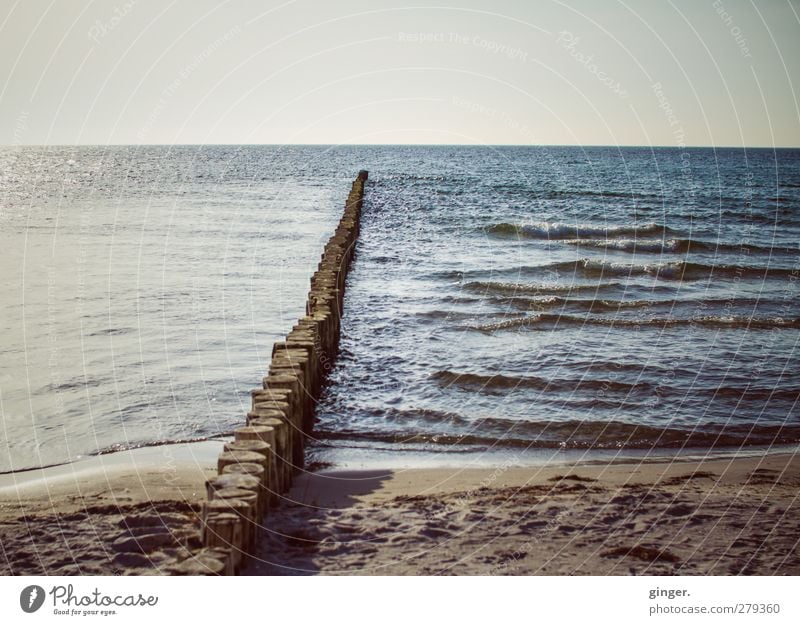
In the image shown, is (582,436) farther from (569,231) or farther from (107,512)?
(569,231)

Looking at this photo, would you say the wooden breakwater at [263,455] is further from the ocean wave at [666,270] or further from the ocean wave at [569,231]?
the ocean wave at [569,231]

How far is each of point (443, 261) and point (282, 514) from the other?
1357 centimetres

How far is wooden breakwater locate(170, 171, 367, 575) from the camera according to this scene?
462 cm

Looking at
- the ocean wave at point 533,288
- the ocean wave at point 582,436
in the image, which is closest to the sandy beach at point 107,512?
the ocean wave at point 582,436

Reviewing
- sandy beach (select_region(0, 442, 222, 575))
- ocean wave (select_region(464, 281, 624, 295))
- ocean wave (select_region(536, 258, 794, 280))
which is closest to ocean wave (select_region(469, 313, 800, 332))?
ocean wave (select_region(464, 281, 624, 295))

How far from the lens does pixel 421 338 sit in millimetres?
11539

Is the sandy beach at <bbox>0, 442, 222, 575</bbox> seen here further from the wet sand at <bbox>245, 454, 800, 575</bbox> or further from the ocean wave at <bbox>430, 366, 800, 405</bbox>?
the ocean wave at <bbox>430, 366, 800, 405</bbox>

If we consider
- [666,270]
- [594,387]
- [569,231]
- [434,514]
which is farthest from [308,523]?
[569,231]

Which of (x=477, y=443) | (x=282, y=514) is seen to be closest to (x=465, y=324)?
(x=477, y=443)

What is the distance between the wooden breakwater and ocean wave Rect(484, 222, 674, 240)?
16.3 m

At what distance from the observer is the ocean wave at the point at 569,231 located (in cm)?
2497

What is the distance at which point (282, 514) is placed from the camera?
5.80 meters

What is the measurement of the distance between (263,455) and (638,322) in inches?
345

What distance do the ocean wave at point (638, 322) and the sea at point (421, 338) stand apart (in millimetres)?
50
